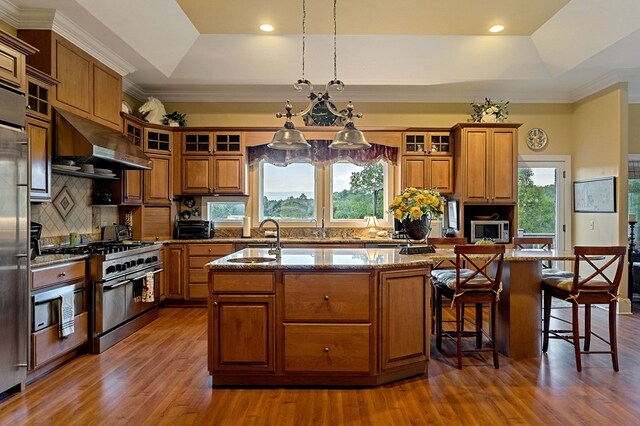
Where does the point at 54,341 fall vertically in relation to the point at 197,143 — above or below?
below

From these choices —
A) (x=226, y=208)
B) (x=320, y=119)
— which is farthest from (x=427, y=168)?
(x=226, y=208)

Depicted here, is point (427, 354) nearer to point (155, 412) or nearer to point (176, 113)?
point (155, 412)

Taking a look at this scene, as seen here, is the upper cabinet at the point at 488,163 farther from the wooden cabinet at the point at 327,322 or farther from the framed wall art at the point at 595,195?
the wooden cabinet at the point at 327,322

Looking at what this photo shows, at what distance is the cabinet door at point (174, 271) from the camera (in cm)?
538

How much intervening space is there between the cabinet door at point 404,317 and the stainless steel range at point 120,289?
2535 mm

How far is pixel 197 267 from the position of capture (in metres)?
5.43

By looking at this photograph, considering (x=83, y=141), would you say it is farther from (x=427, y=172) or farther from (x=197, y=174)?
(x=427, y=172)

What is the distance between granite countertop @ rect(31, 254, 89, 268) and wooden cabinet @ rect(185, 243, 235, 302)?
6.07 feet

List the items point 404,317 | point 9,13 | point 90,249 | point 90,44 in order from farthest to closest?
point 90,44 → point 90,249 → point 9,13 → point 404,317

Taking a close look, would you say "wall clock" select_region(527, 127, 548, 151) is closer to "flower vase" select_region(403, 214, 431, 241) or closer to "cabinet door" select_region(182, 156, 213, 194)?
"flower vase" select_region(403, 214, 431, 241)

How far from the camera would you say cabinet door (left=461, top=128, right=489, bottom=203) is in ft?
18.1

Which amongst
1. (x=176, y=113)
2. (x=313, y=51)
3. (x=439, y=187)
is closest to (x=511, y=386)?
(x=439, y=187)

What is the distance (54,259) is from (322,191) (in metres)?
3.77

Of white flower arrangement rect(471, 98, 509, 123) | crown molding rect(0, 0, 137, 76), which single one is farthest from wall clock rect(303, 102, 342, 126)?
crown molding rect(0, 0, 137, 76)
